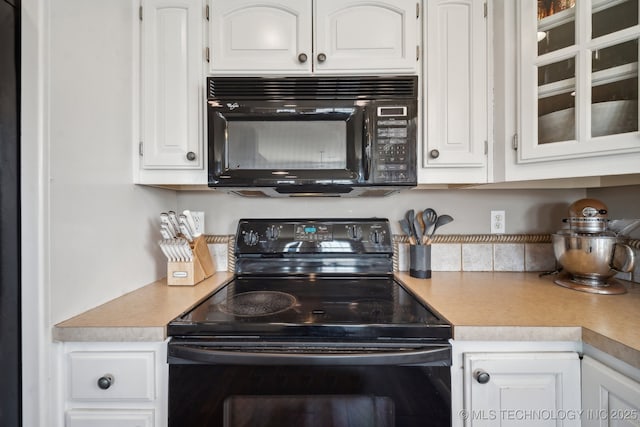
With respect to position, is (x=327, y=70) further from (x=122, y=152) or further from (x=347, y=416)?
(x=347, y=416)

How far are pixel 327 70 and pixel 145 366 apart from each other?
1.14 m

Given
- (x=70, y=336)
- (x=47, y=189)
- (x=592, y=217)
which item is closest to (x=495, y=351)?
(x=592, y=217)

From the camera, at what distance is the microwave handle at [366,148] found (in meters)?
1.02

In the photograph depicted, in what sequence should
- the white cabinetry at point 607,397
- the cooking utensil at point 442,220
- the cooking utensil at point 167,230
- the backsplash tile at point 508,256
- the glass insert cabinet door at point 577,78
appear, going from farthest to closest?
the backsplash tile at point 508,256 < the cooking utensil at point 442,220 < the cooking utensil at point 167,230 < the glass insert cabinet door at point 577,78 < the white cabinetry at point 607,397

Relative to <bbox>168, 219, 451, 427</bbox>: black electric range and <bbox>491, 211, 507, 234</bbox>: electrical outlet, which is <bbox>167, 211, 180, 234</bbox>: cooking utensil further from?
<bbox>491, 211, 507, 234</bbox>: electrical outlet

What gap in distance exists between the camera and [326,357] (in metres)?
0.73

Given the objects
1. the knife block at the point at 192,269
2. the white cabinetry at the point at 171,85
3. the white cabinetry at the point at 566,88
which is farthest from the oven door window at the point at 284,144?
the white cabinetry at the point at 566,88

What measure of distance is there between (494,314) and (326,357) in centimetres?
50

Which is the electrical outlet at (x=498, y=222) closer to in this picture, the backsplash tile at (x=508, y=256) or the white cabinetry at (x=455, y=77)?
the backsplash tile at (x=508, y=256)

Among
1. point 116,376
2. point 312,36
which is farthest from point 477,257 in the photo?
point 116,376

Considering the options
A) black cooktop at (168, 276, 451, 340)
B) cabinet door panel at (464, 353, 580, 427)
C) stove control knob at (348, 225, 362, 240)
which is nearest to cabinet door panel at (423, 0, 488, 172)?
stove control knob at (348, 225, 362, 240)

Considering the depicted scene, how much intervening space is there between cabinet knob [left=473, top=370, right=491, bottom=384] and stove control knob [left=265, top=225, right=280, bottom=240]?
93 cm

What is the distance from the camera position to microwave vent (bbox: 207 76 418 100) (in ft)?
3.36

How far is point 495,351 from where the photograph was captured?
2.47 ft
